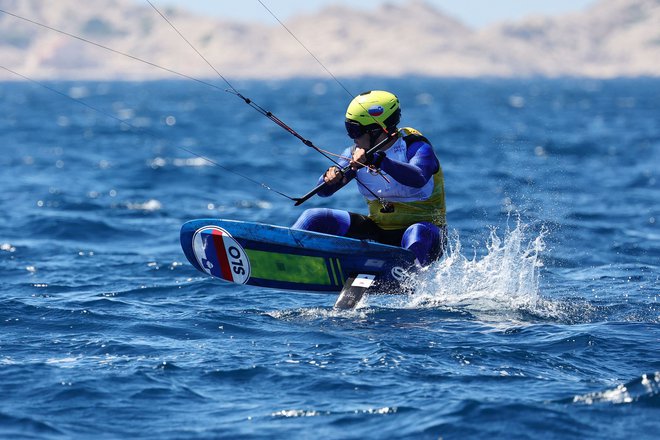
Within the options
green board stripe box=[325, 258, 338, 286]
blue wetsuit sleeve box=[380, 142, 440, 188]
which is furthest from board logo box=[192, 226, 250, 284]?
blue wetsuit sleeve box=[380, 142, 440, 188]

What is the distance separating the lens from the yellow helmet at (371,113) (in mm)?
8367

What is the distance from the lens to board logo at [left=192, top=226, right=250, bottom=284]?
8672mm

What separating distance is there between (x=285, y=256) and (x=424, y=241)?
3.81ft

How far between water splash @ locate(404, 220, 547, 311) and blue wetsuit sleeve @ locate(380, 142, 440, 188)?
2.60ft

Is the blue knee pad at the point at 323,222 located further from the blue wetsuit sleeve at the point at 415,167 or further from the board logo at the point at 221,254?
the blue wetsuit sleeve at the point at 415,167

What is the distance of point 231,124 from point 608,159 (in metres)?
20.6

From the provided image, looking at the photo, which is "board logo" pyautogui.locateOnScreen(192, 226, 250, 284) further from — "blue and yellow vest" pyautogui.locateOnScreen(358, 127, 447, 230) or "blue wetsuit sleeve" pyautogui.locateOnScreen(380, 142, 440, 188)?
"blue wetsuit sleeve" pyautogui.locateOnScreen(380, 142, 440, 188)

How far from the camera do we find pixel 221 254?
872 centimetres

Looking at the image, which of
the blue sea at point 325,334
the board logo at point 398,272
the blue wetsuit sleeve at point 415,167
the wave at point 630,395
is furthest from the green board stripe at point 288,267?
the wave at point 630,395

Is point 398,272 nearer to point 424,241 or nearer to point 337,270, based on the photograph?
point 424,241

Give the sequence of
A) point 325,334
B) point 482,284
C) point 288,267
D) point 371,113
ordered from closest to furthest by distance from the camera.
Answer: point 325,334 → point 371,113 → point 288,267 → point 482,284

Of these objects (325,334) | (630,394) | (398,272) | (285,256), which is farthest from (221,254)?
(630,394)

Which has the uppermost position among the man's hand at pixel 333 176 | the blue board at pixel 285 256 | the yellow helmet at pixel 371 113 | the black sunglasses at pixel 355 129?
the yellow helmet at pixel 371 113

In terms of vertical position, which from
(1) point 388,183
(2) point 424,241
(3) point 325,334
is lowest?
(3) point 325,334
